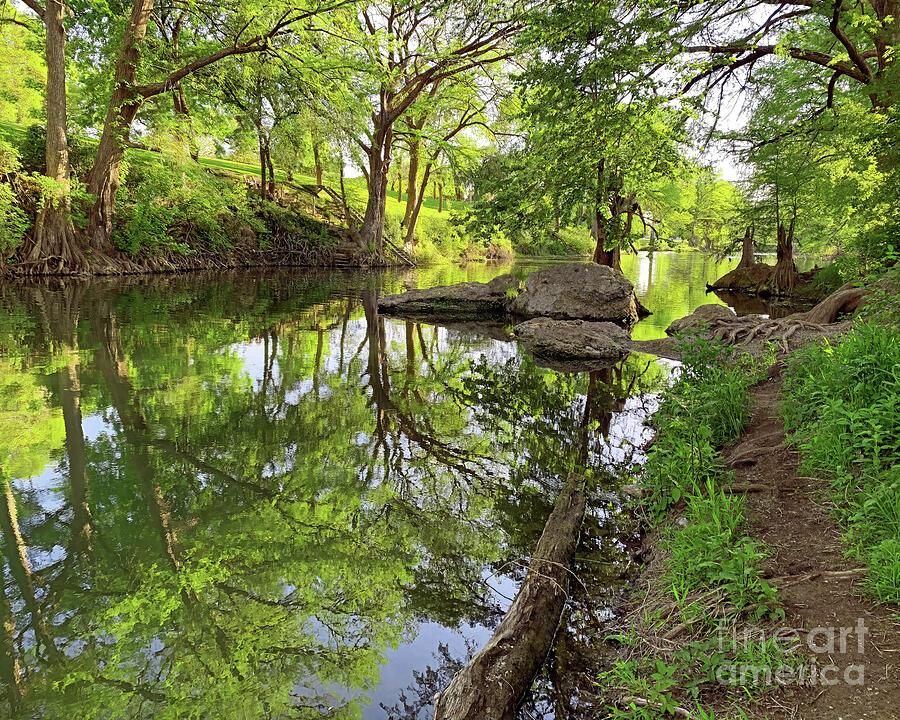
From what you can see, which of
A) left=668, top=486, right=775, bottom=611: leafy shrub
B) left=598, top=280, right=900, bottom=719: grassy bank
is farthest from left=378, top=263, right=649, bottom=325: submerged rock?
left=668, top=486, right=775, bottom=611: leafy shrub

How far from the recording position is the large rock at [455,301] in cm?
1606

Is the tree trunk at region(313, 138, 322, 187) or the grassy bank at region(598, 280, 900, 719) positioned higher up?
the tree trunk at region(313, 138, 322, 187)

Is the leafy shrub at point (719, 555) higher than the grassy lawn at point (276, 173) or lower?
lower

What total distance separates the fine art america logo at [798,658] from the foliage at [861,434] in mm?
314

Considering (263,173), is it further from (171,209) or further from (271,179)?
(171,209)

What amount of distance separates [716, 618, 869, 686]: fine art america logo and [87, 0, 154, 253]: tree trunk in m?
20.8

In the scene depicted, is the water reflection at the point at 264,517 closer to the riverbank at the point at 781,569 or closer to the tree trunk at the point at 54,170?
the riverbank at the point at 781,569

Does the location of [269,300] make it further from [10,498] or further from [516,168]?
[10,498]

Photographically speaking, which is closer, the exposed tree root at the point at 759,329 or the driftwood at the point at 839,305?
the exposed tree root at the point at 759,329

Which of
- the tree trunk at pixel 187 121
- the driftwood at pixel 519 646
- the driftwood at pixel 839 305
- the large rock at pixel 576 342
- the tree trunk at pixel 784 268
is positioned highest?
the tree trunk at pixel 187 121

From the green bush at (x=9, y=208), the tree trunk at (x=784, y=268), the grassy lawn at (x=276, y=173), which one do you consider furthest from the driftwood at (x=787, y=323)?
the grassy lawn at (x=276, y=173)

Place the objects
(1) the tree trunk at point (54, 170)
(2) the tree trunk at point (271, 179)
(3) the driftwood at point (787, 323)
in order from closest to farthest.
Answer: (3) the driftwood at point (787, 323) → (1) the tree trunk at point (54, 170) → (2) the tree trunk at point (271, 179)

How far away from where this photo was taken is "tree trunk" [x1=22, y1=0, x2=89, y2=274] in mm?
16281

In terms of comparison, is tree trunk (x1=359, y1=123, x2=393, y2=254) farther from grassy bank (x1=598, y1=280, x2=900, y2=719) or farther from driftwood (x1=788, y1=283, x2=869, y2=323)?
grassy bank (x1=598, y1=280, x2=900, y2=719)
